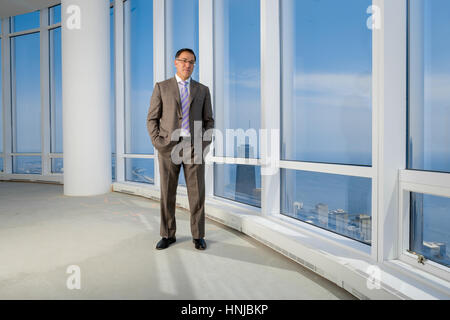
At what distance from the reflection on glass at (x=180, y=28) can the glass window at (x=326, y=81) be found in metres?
1.58

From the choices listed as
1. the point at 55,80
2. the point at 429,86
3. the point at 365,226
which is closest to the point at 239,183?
the point at 365,226

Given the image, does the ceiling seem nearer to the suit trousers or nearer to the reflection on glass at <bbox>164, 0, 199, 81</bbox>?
the reflection on glass at <bbox>164, 0, 199, 81</bbox>

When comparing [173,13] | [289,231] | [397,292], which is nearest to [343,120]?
[289,231]

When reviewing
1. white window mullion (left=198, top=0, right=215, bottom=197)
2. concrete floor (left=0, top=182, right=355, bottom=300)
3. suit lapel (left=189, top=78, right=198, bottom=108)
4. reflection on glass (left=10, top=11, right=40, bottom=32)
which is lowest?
concrete floor (left=0, top=182, right=355, bottom=300)

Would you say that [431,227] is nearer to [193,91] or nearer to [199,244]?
[199,244]

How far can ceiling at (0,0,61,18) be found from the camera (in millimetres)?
6172

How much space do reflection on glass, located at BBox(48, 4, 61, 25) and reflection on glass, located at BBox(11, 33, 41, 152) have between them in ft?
1.65

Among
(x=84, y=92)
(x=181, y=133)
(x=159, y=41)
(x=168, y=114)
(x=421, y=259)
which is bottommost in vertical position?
(x=421, y=259)

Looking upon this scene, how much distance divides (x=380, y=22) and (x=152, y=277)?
75.2 inches

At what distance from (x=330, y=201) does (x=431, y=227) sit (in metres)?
0.72

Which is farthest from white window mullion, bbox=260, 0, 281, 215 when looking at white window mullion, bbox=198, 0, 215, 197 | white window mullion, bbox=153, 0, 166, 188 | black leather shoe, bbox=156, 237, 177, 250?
white window mullion, bbox=153, 0, 166, 188

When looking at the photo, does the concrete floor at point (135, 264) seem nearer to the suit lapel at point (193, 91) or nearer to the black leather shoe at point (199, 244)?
the black leather shoe at point (199, 244)

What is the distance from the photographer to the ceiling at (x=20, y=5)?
6172mm

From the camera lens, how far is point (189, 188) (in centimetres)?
238
